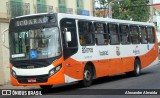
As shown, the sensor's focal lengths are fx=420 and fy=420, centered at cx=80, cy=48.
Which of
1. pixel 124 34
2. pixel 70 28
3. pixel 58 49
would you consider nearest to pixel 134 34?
pixel 124 34

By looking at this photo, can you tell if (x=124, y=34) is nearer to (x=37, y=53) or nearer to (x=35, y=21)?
(x=35, y=21)

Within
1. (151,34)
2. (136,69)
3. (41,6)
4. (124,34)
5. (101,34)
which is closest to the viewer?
(101,34)

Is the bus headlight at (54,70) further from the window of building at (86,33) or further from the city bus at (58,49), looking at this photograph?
the window of building at (86,33)

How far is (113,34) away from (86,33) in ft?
9.20

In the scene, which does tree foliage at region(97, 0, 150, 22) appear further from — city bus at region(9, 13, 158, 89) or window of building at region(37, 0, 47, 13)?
city bus at region(9, 13, 158, 89)

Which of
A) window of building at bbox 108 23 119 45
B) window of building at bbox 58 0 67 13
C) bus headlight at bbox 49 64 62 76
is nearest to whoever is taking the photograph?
bus headlight at bbox 49 64 62 76

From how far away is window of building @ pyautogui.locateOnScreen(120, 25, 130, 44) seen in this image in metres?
21.1

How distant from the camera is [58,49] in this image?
15531 mm

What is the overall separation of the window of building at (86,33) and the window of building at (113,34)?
1.93m

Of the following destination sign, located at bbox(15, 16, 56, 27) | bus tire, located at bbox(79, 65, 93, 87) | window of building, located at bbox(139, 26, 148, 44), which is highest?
destination sign, located at bbox(15, 16, 56, 27)

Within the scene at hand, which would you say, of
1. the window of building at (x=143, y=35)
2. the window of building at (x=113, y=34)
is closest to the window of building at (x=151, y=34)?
the window of building at (x=143, y=35)

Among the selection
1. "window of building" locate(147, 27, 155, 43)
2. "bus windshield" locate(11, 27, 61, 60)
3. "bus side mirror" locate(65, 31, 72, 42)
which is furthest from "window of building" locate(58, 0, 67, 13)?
"bus side mirror" locate(65, 31, 72, 42)

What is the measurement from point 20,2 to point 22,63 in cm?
1020

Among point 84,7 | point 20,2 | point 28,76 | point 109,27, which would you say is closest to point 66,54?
point 28,76
